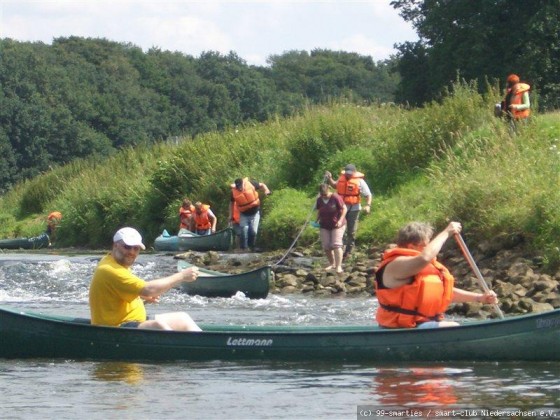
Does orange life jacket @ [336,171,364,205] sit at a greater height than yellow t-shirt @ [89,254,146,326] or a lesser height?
greater

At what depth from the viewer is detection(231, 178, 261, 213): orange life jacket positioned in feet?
85.8

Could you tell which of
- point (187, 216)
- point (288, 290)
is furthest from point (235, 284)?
point (187, 216)

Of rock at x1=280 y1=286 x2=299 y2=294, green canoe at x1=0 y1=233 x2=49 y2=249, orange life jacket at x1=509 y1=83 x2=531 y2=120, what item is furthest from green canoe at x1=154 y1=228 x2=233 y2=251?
green canoe at x1=0 y1=233 x2=49 y2=249

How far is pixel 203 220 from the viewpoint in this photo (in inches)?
1137

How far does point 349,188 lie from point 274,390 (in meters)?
12.4

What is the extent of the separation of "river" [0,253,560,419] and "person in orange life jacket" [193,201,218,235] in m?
16.5

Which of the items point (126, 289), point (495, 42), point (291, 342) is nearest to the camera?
point (126, 289)

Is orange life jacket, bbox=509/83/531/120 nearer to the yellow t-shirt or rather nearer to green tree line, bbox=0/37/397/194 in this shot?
the yellow t-shirt

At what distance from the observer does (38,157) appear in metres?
72.1

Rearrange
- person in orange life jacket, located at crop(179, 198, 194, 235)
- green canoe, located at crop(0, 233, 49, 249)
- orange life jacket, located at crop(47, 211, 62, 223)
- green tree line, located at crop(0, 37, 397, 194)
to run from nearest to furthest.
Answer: person in orange life jacket, located at crop(179, 198, 194, 235) → green canoe, located at crop(0, 233, 49, 249) → orange life jacket, located at crop(47, 211, 62, 223) → green tree line, located at crop(0, 37, 397, 194)

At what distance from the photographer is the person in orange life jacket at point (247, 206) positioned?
26156 millimetres

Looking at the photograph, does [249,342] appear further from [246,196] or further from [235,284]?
[246,196]

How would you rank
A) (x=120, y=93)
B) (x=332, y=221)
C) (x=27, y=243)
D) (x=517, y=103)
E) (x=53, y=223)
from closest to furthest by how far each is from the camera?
(x=332, y=221), (x=517, y=103), (x=27, y=243), (x=53, y=223), (x=120, y=93)

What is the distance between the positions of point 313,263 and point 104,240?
15.9 m
